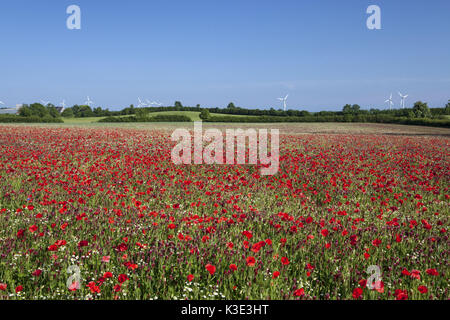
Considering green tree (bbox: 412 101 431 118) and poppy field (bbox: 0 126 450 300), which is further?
green tree (bbox: 412 101 431 118)

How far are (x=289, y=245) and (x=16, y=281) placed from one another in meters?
3.25

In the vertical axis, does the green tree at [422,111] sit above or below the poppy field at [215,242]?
above

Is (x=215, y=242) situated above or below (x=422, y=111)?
below

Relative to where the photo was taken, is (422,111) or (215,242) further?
(422,111)

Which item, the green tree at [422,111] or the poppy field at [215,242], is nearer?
the poppy field at [215,242]

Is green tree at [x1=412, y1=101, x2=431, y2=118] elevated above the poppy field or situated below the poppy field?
above

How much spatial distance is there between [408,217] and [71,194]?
6530mm

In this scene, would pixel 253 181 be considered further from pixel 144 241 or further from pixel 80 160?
pixel 80 160

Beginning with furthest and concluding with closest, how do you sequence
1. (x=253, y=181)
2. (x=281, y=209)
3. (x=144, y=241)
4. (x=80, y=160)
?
(x=80, y=160) → (x=253, y=181) → (x=281, y=209) → (x=144, y=241)

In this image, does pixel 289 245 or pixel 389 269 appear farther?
pixel 289 245

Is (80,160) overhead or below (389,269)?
overhead
